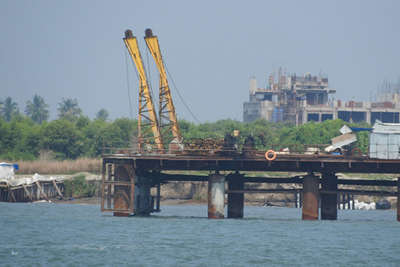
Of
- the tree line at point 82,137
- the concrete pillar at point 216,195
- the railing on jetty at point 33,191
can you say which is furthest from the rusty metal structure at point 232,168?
the tree line at point 82,137

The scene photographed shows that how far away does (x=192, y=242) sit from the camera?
62.5 meters

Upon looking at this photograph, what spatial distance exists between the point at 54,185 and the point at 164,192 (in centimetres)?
1905

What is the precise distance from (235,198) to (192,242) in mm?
22647

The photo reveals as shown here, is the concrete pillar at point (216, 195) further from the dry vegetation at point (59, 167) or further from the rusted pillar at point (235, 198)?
the dry vegetation at point (59, 167)

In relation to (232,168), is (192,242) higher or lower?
lower

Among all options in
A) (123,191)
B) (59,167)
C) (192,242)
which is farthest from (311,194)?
(59,167)

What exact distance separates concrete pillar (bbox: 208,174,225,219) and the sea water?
5.41ft

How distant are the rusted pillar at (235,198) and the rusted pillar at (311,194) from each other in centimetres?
800

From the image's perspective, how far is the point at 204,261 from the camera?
5353 centimetres

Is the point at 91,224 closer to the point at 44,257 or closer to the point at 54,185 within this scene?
the point at 44,257

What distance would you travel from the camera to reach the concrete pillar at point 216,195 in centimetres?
8019

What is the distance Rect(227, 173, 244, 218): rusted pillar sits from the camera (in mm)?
83875

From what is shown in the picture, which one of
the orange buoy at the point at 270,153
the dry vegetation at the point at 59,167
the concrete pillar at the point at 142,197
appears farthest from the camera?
the dry vegetation at the point at 59,167

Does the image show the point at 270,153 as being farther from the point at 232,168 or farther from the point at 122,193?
the point at 122,193
